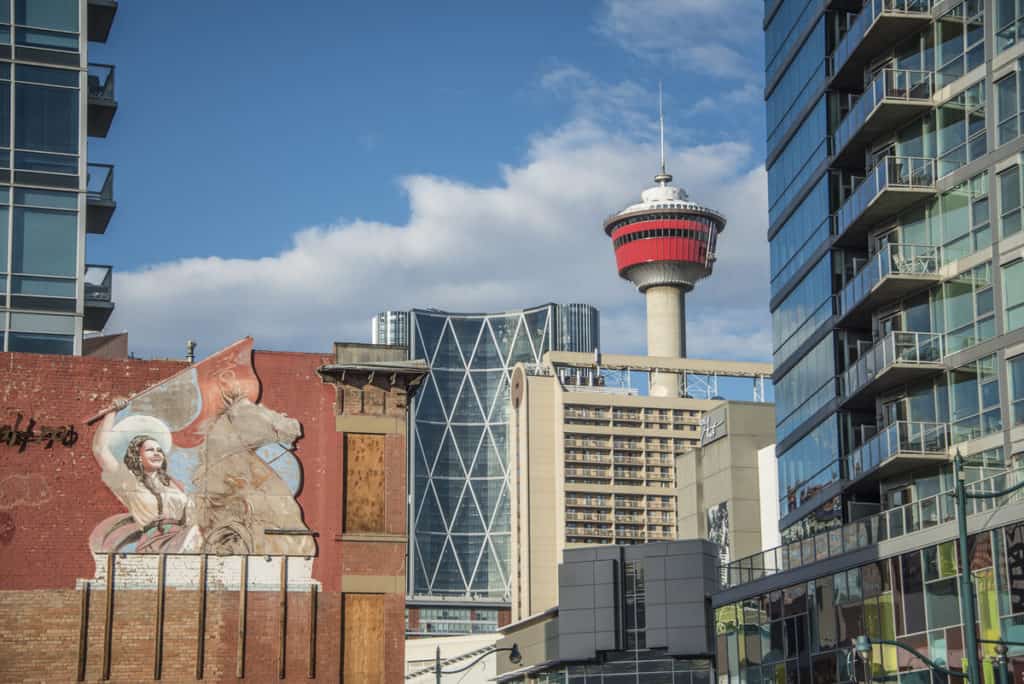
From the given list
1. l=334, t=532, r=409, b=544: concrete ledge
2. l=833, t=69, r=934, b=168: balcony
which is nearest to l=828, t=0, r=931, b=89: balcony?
l=833, t=69, r=934, b=168: balcony

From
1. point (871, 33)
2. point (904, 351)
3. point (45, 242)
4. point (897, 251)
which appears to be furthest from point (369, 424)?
point (871, 33)

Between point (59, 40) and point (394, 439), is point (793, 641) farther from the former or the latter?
point (59, 40)

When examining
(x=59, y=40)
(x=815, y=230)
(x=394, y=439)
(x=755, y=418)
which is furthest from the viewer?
(x=755, y=418)

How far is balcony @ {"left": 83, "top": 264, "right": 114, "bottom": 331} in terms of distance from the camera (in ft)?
171

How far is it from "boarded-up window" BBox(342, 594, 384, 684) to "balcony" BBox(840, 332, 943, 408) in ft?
63.9

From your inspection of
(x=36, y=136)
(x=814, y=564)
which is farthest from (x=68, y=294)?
(x=814, y=564)

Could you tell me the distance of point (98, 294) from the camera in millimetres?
52656

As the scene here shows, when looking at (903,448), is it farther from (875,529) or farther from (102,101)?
(102,101)

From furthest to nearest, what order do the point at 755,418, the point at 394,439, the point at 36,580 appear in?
the point at 755,418 < the point at 394,439 < the point at 36,580

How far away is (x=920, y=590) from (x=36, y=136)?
32.1m

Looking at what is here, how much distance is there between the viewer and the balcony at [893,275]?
175 feet

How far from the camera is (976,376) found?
50344 millimetres

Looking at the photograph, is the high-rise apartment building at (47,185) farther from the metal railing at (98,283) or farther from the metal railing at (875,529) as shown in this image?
the metal railing at (875,529)

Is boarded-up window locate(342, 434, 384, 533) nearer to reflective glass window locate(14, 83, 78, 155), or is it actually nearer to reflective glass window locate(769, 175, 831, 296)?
reflective glass window locate(14, 83, 78, 155)
